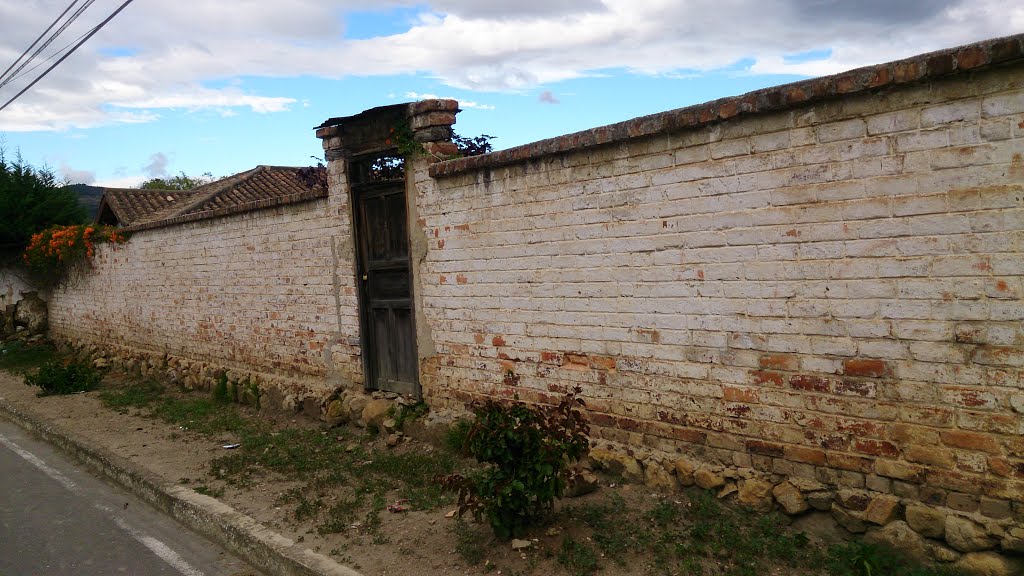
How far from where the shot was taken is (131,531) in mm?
5484

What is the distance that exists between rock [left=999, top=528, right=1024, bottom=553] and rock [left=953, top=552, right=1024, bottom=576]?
7 centimetres

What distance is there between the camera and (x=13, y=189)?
17.8 metres

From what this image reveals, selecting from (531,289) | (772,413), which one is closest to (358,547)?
(531,289)

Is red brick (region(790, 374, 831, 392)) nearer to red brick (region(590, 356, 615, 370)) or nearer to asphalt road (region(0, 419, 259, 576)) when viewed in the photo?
red brick (region(590, 356, 615, 370))

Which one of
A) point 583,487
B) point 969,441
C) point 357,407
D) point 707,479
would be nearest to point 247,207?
point 357,407

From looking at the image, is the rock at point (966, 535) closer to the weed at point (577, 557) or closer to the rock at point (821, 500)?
the rock at point (821, 500)

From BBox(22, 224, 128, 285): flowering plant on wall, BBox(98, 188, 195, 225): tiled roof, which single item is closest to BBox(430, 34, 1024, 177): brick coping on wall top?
BBox(22, 224, 128, 285): flowering plant on wall

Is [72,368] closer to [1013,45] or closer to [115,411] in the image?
[115,411]

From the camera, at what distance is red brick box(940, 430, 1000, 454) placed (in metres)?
3.51

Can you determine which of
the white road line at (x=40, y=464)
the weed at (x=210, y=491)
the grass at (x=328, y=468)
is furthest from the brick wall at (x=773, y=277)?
the white road line at (x=40, y=464)

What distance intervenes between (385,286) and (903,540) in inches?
201

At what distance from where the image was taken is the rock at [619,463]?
5012mm

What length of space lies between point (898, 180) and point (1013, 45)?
2.53ft

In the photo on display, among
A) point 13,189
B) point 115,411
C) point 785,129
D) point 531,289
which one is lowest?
point 115,411
